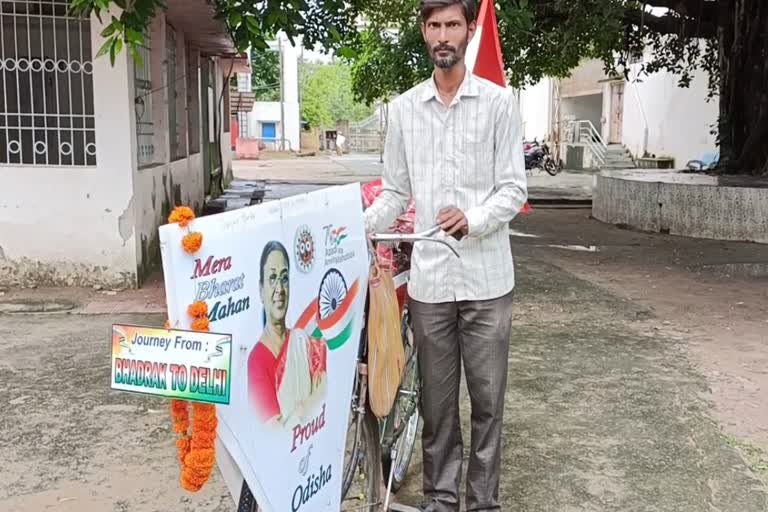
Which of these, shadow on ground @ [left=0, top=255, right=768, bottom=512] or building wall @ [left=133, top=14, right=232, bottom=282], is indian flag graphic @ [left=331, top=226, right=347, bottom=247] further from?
building wall @ [left=133, top=14, right=232, bottom=282]

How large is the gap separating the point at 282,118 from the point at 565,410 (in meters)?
48.6

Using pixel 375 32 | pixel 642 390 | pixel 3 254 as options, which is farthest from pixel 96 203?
pixel 375 32

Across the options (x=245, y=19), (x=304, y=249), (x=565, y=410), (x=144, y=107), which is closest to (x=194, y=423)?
(x=304, y=249)

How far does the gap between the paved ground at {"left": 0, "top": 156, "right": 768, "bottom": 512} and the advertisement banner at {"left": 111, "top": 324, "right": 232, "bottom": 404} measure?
158cm

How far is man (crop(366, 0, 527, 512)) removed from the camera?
2.63 metres

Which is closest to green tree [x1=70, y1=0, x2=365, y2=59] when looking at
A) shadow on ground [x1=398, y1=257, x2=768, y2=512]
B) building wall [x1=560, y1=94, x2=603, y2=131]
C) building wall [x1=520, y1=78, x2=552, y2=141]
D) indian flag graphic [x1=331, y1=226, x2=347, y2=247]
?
shadow on ground [x1=398, y1=257, x2=768, y2=512]

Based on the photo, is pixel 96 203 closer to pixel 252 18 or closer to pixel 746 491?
pixel 252 18

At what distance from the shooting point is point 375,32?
16422mm

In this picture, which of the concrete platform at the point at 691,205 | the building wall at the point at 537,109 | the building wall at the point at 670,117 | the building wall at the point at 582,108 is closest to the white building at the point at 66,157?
the concrete platform at the point at 691,205

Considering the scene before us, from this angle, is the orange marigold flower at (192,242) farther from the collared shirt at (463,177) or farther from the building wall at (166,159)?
the building wall at (166,159)

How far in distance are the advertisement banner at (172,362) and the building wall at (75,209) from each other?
205 inches

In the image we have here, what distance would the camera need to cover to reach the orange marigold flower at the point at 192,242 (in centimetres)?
176

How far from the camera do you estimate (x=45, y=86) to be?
6910 mm

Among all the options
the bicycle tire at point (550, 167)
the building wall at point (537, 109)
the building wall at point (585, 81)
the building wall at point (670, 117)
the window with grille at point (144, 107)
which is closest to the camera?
the window with grille at point (144, 107)
